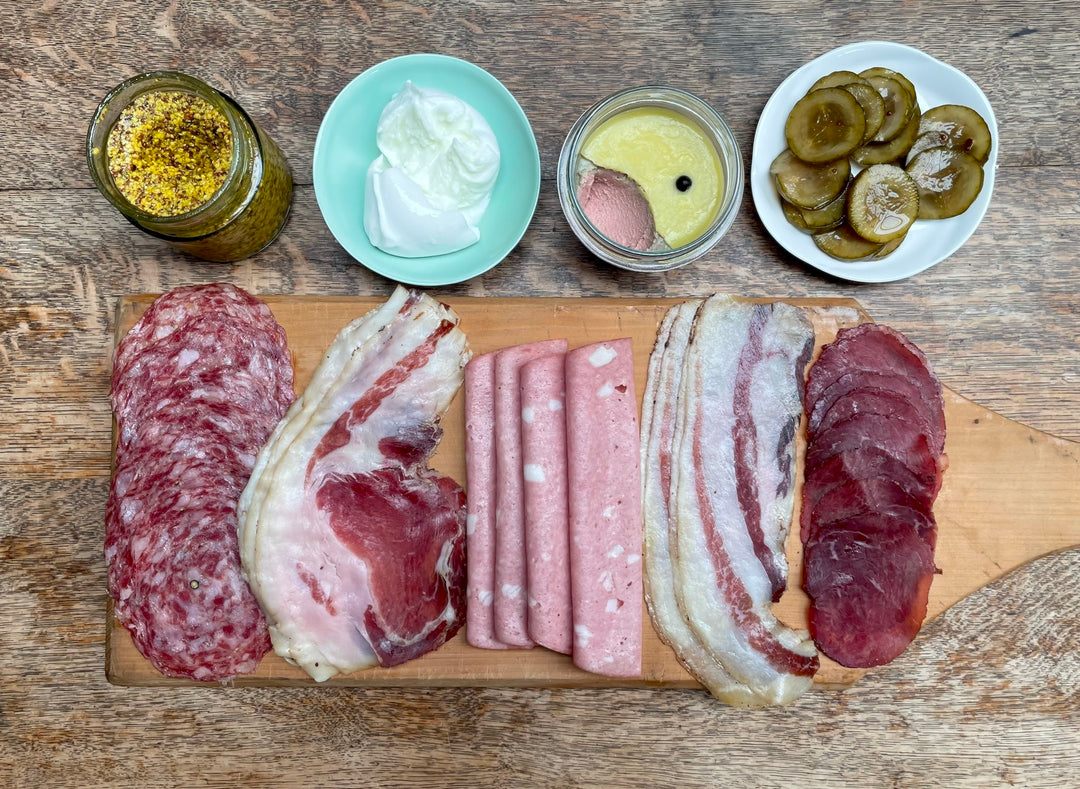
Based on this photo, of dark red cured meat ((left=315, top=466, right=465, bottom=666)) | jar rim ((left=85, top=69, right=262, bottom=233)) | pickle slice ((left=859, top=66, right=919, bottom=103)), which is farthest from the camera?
pickle slice ((left=859, top=66, right=919, bottom=103))

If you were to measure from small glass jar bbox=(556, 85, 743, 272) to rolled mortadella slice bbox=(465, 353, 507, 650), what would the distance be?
0.33 metres

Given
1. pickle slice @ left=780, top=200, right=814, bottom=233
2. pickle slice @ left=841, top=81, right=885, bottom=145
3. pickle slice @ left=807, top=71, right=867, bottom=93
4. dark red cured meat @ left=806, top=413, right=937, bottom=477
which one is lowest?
dark red cured meat @ left=806, top=413, right=937, bottom=477

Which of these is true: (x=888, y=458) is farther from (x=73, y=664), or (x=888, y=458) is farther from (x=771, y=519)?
(x=73, y=664)

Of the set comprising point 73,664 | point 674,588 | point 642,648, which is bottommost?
point 73,664

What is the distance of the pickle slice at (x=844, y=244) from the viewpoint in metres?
1.48

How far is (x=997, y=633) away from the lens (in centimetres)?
157

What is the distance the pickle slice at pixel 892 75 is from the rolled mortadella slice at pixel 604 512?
827 millimetres

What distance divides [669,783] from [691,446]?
0.77m

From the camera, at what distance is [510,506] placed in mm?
1372

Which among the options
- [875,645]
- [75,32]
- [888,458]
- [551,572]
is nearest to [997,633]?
[875,645]

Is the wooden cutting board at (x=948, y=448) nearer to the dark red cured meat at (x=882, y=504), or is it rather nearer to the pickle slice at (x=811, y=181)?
the dark red cured meat at (x=882, y=504)

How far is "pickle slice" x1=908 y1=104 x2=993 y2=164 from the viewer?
58.1 inches

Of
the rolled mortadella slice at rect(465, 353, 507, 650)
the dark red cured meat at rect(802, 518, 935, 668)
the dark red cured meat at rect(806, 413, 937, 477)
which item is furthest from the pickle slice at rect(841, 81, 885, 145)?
the rolled mortadella slice at rect(465, 353, 507, 650)

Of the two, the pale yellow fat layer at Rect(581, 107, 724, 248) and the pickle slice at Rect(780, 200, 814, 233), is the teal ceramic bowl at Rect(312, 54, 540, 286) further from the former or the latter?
the pickle slice at Rect(780, 200, 814, 233)
